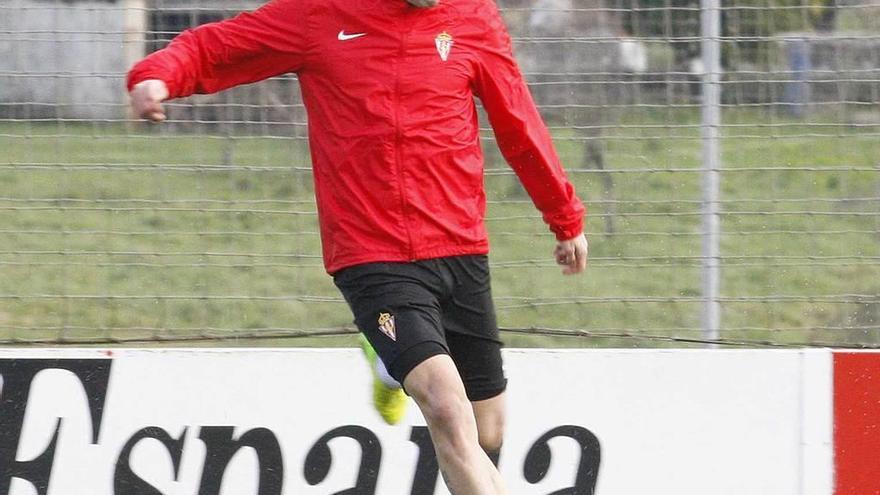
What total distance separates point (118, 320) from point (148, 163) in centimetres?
68

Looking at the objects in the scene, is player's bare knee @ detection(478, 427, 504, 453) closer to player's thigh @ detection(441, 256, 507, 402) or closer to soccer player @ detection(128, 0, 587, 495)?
player's thigh @ detection(441, 256, 507, 402)

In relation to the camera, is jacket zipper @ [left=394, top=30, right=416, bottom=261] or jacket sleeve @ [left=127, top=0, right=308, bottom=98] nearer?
jacket zipper @ [left=394, top=30, right=416, bottom=261]

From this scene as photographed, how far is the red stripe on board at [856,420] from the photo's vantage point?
537cm

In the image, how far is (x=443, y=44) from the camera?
4418 millimetres

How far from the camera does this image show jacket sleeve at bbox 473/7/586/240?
178 inches

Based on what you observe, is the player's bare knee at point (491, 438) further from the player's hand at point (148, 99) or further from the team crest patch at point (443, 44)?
the player's hand at point (148, 99)

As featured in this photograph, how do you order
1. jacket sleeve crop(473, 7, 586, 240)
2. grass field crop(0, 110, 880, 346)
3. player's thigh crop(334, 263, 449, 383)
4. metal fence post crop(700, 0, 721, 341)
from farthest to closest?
grass field crop(0, 110, 880, 346) < metal fence post crop(700, 0, 721, 341) < jacket sleeve crop(473, 7, 586, 240) < player's thigh crop(334, 263, 449, 383)

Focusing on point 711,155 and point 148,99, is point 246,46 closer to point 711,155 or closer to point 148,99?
point 148,99

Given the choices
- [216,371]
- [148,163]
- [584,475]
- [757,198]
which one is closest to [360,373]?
[216,371]

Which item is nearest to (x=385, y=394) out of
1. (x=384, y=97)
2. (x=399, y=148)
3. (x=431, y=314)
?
(x=431, y=314)

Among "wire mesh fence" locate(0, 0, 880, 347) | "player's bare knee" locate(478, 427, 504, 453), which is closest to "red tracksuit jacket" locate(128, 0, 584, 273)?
"player's bare knee" locate(478, 427, 504, 453)

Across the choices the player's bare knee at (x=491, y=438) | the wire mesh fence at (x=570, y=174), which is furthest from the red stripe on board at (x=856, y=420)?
the player's bare knee at (x=491, y=438)

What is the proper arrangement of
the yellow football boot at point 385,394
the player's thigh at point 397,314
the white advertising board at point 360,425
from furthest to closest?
the white advertising board at point 360,425, the yellow football boot at point 385,394, the player's thigh at point 397,314

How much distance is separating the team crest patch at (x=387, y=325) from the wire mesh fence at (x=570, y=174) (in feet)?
4.09
